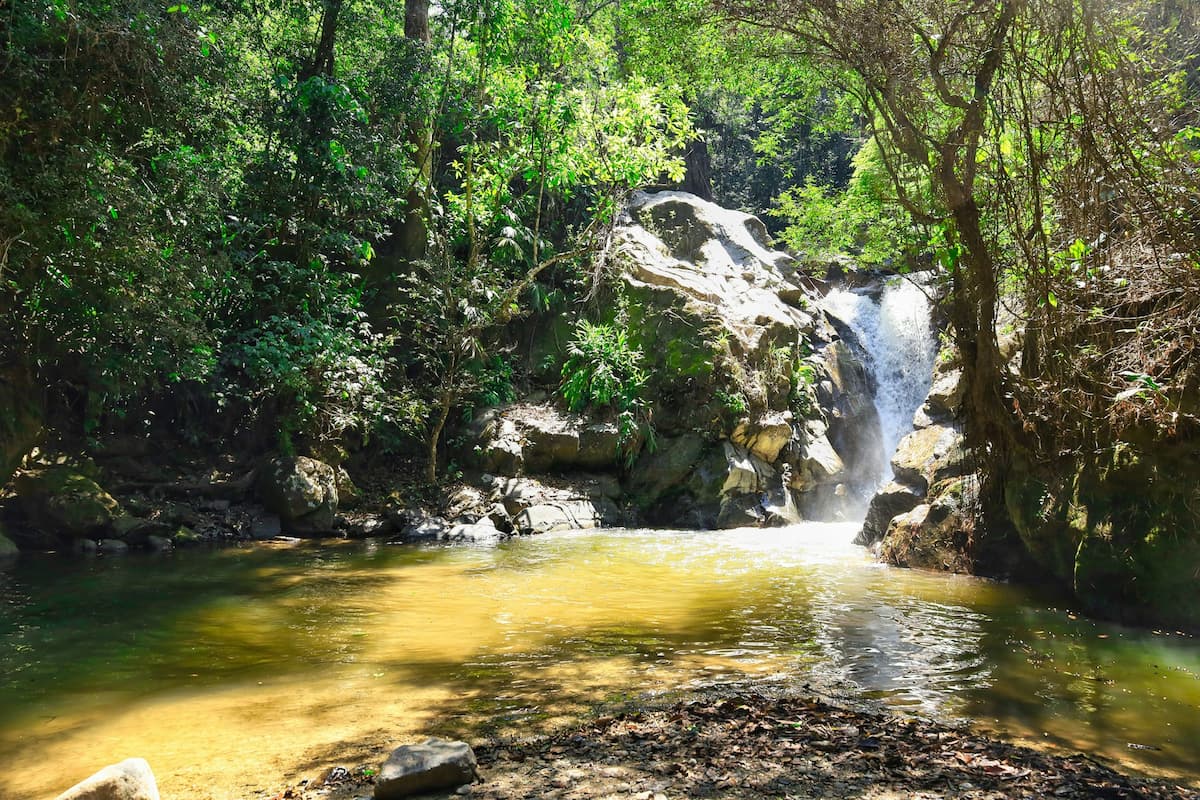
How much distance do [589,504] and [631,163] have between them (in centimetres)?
677

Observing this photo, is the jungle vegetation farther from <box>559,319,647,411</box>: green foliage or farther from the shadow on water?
the shadow on water

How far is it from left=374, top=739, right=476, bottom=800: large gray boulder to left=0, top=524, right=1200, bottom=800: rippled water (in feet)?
2.11

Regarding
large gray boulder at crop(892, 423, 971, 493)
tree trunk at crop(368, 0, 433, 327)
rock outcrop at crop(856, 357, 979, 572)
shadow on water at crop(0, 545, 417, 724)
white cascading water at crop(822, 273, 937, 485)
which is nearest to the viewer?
shadow on water at crop(0, 545, 417, 724)

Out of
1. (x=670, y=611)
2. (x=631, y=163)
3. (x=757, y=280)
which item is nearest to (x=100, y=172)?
(x=670, y=611)

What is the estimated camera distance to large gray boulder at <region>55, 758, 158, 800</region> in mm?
2811

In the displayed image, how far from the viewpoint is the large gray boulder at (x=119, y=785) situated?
2811 mm

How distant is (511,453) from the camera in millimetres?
14898

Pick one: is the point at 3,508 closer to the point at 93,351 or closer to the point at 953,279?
the point at 93,351

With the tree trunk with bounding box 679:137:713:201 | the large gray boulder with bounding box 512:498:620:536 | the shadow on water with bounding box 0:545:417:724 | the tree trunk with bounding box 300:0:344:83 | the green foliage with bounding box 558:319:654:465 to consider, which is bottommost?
the shadow on water with bounding box 0:545:417:724

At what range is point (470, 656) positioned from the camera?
5.73 meters

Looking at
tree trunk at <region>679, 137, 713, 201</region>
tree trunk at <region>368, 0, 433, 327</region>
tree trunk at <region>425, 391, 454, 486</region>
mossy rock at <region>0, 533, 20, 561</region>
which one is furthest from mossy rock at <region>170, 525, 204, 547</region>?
tree trunk at <region>679, 137, 713, 201</region>

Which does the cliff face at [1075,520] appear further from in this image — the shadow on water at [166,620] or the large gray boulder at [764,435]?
the shadow on water at [166,620]

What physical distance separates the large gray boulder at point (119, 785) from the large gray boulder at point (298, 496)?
1007cm

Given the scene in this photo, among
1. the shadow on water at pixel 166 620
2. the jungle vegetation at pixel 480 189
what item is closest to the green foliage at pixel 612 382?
the jungle vegetation at pixel 480 189
